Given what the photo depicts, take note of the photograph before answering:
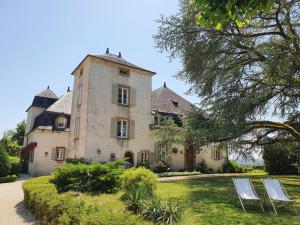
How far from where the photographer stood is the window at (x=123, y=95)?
1098 inches

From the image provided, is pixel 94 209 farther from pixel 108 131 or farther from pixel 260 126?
pixel 108 131

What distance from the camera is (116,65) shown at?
28094 millimetres

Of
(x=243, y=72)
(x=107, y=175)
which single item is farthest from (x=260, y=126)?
(x=107, y=175)

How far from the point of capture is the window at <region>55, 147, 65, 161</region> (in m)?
30.8

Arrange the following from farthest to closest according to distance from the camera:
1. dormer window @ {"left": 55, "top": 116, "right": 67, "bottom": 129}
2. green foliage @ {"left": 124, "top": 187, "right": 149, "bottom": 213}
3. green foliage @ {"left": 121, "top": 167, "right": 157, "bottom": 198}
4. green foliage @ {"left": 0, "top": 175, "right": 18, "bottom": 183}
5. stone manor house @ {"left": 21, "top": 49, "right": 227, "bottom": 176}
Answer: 1. dormer window @ {"left": 55, "top": 116, "right": 67, "bottom": 129}
2. stone manor house @ {"left": 21, "top": 49, "right": 227, "bottom": 176}
3. green foliage @ {"left": 0, "top": 175, "right": 18, "bottom": 183}
4. green foliage @ {"left": 121, "top": 167, "right": 157, "bottom": 198}
5. green foliage @ {"left": 124, "top": 187, "right": 149, "bottom": 213}

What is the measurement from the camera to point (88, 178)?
12.6 m

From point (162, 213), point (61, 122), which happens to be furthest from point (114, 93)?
point (162, 213)

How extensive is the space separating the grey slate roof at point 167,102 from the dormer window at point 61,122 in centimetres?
965

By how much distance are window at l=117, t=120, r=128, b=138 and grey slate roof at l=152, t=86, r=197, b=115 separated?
4736mm

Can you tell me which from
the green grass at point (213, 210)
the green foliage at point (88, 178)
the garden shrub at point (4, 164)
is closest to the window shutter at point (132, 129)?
the garden shrub at point (4, 164)

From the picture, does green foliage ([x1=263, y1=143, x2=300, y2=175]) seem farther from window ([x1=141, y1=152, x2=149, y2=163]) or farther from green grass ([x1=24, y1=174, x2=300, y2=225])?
green grass ([x1=24, y1=174, x2=300, y2=225])

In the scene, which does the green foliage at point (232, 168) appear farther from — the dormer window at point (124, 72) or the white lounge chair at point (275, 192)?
the white lounge chair at point (275, 192)

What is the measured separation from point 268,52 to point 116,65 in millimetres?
17290

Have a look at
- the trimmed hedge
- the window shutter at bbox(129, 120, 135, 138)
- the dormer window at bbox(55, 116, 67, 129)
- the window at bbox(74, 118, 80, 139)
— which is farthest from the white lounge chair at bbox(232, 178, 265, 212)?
the dormer window at bbox(55, 116, 67, 129)
